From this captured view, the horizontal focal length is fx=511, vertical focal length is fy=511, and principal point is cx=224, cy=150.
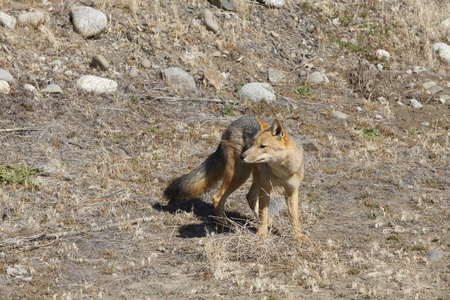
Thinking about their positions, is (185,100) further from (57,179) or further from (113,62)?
(57,179)

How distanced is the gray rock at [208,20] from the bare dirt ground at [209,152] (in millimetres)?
256

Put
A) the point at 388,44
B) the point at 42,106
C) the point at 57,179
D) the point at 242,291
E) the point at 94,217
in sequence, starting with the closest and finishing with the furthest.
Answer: the point at 242,291 < the point at 94,217 < the point at 57,179 < the point at 42,106 < the point at 388,44

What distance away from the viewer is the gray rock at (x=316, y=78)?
1248cm

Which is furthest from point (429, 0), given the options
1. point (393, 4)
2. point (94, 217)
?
point (94, 217)

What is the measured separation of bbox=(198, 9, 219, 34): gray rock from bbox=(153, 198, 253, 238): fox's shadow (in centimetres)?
653

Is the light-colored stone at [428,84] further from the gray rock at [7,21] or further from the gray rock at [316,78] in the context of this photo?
the gray rock at [7,21]

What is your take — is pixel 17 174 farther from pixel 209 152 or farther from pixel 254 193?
pixel 254 193

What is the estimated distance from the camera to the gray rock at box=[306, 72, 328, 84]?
41.0ft

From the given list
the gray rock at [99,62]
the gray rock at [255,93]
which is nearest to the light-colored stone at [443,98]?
the gray rock at [255,93]

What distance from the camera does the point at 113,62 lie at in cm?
1139

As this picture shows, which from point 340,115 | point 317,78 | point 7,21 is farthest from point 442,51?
point 7,21

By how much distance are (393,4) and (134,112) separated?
9.87 m

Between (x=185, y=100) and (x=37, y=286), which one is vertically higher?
(x=37, y=286)

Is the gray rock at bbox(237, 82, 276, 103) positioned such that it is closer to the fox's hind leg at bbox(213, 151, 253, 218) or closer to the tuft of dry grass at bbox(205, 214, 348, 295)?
the fox's hind leg at bbox(213, 151, 253, 218)
